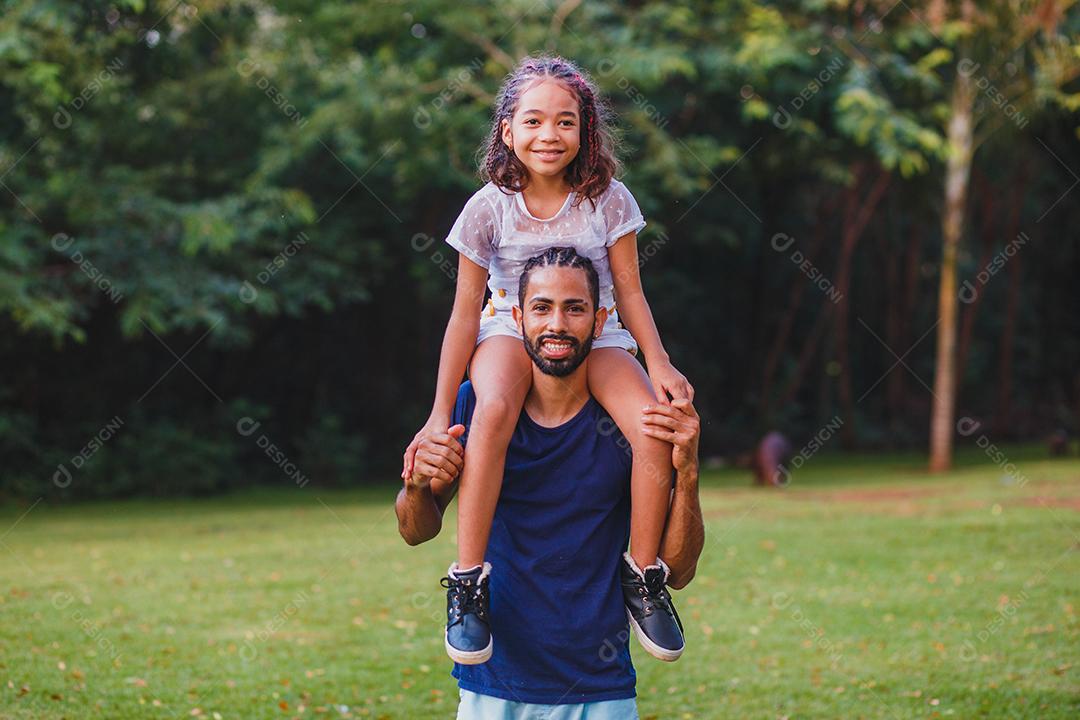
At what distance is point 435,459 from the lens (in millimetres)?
3000

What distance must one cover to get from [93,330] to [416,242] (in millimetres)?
4870

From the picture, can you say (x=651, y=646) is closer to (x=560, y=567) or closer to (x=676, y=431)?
(x=560, y=567)

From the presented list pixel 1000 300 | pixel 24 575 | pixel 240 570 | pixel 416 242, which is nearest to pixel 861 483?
pixel 416 242

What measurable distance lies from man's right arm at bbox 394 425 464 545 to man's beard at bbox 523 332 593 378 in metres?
0.25

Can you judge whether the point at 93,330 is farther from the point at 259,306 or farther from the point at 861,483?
the point at 861,483

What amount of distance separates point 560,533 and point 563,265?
659mm

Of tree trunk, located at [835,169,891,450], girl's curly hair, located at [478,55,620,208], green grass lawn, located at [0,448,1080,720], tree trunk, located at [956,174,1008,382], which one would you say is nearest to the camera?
girl's curly hair, located at [478,55,620,208]

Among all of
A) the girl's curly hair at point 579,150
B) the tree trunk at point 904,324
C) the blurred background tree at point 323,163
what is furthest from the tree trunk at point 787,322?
the girl's curly hair at point 579,150

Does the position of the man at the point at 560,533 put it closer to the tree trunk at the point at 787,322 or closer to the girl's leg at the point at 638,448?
the girl's leg at the point at 638,448

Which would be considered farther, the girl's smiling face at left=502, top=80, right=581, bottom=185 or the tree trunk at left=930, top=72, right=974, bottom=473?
the tree trunk at left=930, top=72, right=974, bottom=473

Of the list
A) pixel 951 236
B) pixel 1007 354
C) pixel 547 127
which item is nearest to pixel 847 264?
pixel 1007 354

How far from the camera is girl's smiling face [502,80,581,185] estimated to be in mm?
3275

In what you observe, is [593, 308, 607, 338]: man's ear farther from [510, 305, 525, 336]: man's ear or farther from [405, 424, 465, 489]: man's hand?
[405, 424, 465, 489]: man's hand

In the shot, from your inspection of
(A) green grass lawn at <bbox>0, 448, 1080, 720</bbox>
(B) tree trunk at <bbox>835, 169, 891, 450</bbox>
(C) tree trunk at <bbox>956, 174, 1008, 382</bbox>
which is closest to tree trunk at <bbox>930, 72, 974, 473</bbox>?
(A) green grass lawn at <bbox>0, 448, 1080, 720</bbox>
